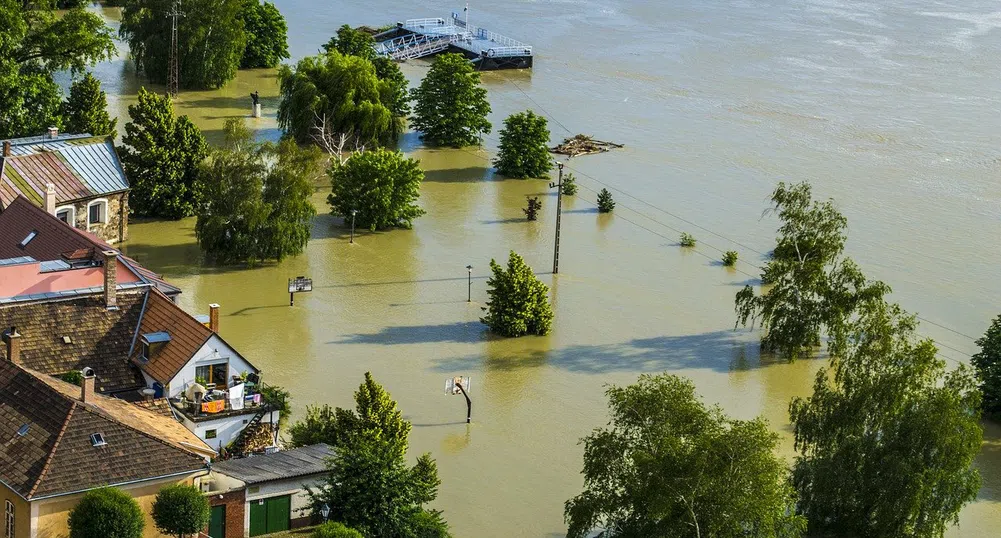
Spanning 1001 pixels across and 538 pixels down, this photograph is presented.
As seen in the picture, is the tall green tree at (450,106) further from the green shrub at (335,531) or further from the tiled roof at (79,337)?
the green shrub at (335,531)

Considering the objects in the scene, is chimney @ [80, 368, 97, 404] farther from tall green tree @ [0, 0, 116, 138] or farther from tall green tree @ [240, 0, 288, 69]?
tall green tree @ [240, 0, 288, 69]

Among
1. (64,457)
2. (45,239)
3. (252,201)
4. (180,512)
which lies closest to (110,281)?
(45,239)

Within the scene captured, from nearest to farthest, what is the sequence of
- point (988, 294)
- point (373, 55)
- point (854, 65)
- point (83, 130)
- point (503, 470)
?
point (503, 470)
point (988, 294)
point (83, 130)
point (373, 55)
point (854, 65)

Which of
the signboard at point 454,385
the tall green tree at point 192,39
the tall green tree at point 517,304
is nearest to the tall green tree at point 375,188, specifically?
the tall green tree at point 517,304

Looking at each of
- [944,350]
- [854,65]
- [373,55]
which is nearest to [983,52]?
[854,65]

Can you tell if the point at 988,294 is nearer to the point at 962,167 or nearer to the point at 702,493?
the point at 962,167

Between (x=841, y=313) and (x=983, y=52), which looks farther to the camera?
(x=983, y=52)
